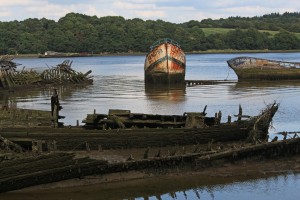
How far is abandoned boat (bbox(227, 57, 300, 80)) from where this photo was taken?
230 ft

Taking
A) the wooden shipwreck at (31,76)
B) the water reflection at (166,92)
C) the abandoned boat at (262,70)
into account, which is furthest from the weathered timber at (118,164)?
the abandoned boat at (262,70)

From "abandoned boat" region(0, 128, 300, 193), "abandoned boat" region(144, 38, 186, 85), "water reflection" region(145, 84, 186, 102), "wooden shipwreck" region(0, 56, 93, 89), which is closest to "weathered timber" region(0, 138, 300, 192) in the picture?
"abandoned boat" region(0, 128, 300, 193)

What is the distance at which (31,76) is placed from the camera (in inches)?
2327

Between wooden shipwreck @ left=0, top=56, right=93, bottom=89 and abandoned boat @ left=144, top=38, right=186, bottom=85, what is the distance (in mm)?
8015

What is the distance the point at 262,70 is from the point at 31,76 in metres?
29.2

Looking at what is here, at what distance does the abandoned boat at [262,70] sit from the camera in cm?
7000

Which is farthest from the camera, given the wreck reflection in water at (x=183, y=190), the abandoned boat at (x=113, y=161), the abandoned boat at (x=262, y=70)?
the abandoned boat at (x=262, y=70)

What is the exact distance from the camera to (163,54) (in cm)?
6419

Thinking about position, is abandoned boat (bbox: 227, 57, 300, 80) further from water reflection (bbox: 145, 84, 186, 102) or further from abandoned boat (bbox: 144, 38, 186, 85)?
water reflection (bbox: 145, 84, 186, 102)

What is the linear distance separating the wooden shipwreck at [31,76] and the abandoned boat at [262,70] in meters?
19.6

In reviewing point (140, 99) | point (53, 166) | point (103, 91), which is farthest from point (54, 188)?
point (103, 91)

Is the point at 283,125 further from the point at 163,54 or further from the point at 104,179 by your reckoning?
the point at 163,54

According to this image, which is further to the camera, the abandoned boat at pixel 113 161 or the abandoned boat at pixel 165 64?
the abandoned boat at pixel 165 64

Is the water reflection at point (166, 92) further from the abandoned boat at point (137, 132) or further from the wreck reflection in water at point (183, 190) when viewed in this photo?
the wreck reflection in water at point (183, 190)
